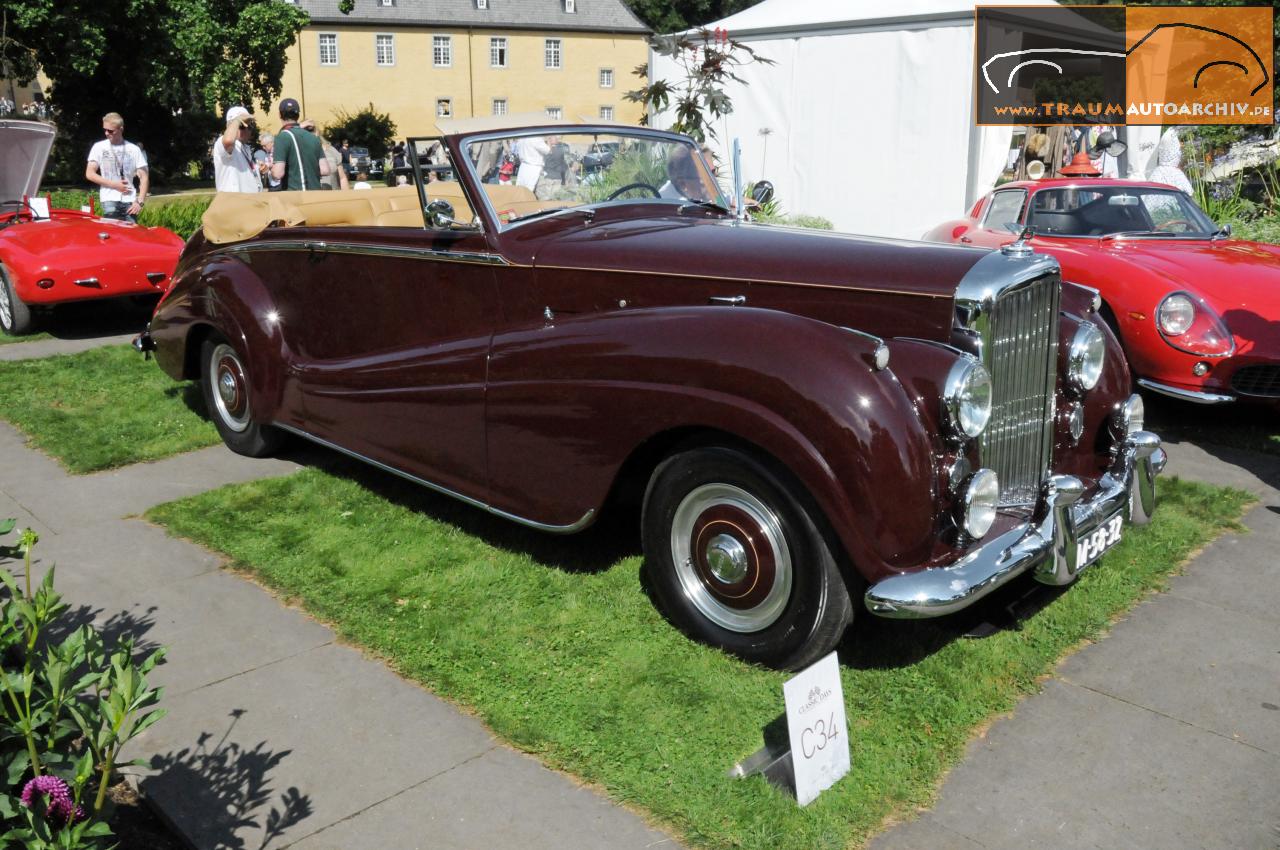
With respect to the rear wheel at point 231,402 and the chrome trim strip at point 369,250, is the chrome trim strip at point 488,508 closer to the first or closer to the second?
the rear wheel at point 231,402

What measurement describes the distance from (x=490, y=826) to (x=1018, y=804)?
4.83 ft

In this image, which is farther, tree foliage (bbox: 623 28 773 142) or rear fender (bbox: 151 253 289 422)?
tree foliage (bbox: 623 28 773 142)

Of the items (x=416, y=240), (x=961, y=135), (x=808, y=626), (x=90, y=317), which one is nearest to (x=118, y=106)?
(x=90, y=317)

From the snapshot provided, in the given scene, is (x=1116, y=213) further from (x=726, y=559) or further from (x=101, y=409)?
(x=101, y=409)

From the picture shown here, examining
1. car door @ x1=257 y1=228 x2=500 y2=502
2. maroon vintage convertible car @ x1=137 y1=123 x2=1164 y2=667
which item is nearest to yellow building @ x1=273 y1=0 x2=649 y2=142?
car door @ x1=257 y1=228 x2=500 y2=502

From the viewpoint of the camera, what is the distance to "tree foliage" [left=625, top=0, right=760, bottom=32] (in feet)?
205

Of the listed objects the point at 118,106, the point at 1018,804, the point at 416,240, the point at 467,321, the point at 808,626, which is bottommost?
the point at 1018,804

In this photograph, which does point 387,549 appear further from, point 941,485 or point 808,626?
point 941,485

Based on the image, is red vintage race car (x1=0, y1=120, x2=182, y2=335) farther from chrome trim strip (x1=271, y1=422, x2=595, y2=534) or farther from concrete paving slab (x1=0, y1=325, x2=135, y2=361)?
chrome trim strip (x1=271, y1=422, x2=595, y2=534)

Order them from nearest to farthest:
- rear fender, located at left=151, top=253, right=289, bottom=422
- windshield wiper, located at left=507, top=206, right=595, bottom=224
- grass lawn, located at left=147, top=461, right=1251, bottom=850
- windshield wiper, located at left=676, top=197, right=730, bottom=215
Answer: grass lawn, located at left=147, top=461, right=1251, bottom=850
windshield wiper, located at left=507, top=206, right=595, bottom=224
windshield wiper, located at left=676, top=197, right=730, bottom=215
rear fender, located at left=151, top=253, right=289, bottom=422

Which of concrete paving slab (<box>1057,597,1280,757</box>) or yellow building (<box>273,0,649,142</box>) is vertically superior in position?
yellow building (<box>273,0,649,142</box>)

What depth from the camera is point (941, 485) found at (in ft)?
10.5

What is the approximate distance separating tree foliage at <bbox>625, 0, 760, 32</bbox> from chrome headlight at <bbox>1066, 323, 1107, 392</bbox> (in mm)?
60534

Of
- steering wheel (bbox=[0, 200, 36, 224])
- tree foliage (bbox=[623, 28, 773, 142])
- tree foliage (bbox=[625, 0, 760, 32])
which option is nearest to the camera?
steering wheel (bbox=[0, 200, 36, 224])
